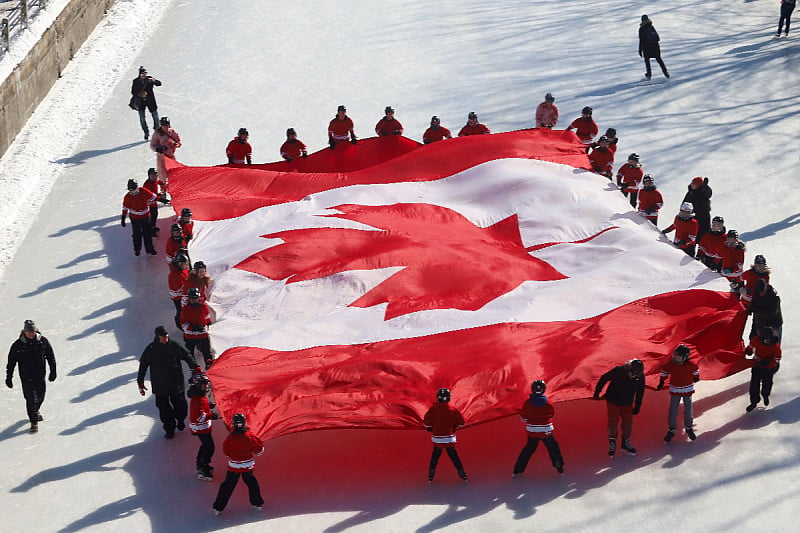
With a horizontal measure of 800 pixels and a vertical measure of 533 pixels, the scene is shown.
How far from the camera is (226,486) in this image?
352 inches

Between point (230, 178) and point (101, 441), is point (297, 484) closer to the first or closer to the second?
point (101, 441)

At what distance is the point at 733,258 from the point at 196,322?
553 centimetres

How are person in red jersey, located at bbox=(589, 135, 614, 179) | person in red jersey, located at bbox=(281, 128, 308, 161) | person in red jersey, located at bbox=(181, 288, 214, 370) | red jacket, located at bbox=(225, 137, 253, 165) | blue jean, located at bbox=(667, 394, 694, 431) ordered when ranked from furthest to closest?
red jacket, located at bbox=(225, 137, 253, 165)
person in red jersey, located at bbox=(281, 128, 308, 161)
person in red jersey, located at bbox=(589, 135, 614, 179)
person in red jersey, located at bbox=(181, 288, 214, 370)
blue jean, located at bbox=(667, 394, 694, 431)

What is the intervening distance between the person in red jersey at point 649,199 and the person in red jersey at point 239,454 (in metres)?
5.95

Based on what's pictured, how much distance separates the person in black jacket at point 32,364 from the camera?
33.4 feet

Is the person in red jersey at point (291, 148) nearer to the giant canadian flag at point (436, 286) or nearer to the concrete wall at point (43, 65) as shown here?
the giant canadian flag at point (436, 286)

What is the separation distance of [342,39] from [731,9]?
7.82m

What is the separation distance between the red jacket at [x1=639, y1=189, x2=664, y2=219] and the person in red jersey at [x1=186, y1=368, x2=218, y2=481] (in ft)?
19.2

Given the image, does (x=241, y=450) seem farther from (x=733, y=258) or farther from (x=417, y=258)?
(x=733, y=258)

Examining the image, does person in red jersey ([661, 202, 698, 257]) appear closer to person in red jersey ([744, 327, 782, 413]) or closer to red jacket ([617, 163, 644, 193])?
red jacket ([617, 163, 644, 193])

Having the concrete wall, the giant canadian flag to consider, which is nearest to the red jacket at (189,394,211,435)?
the giant canadian flag

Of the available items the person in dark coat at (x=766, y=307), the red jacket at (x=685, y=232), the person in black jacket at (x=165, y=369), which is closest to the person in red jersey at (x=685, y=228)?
the red jacket at (x=685, y=232)

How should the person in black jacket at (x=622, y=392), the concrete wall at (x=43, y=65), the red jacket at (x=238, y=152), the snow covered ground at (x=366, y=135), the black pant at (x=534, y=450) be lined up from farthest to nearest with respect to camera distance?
1. the concrete wall at (x=43, y=65)
2. the red jacket at (x=238, y=152)
3. the person in black jacket at (x=622, y=392)
4. the black pant at (x=534, y=450)
5. the snow covered ground at (x=366, y=135)

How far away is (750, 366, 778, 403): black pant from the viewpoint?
984 cm
